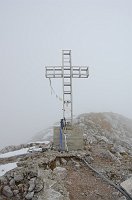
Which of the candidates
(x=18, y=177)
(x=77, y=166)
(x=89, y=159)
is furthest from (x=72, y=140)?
(x=18, y=177)

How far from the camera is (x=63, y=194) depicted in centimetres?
786

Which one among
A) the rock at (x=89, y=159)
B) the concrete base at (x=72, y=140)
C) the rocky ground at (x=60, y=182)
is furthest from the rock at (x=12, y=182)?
the concrete base at (x=72, y=140)

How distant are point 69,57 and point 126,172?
8.55 metres

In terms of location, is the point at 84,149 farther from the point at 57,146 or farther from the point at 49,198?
the point at 49,198

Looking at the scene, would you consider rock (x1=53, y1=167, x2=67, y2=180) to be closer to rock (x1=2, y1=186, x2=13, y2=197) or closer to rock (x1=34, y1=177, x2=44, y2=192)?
rock (x1=34, y1=177, x2=44, y2=192)

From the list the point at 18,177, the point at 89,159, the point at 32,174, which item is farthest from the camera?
the point at 89,159

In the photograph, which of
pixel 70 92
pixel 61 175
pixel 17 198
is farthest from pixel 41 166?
pixel 70 92

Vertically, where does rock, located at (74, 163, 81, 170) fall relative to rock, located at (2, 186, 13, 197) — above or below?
below

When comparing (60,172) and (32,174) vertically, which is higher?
(32,174)

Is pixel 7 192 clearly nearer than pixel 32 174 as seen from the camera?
Yes

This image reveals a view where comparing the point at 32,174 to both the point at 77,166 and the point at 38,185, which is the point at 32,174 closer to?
the point at 38,185

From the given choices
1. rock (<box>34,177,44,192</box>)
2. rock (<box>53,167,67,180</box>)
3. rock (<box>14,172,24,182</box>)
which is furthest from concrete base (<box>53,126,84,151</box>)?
rock (<box>34,177,44,192</box>)

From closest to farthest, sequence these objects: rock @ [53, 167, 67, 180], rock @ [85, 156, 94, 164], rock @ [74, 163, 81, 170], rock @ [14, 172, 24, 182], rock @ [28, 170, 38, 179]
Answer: rock @ [14, 172, 24, 182]
rock @ [28, 170, 38, 179]
rock @ [53, 167, 67, 180]
rock @ [74, 163, 81, 170]
rock @ [85, 156, 94, 164]

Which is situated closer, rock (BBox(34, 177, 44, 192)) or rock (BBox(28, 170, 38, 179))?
rock (BBox(34, 177, 44, 192))
